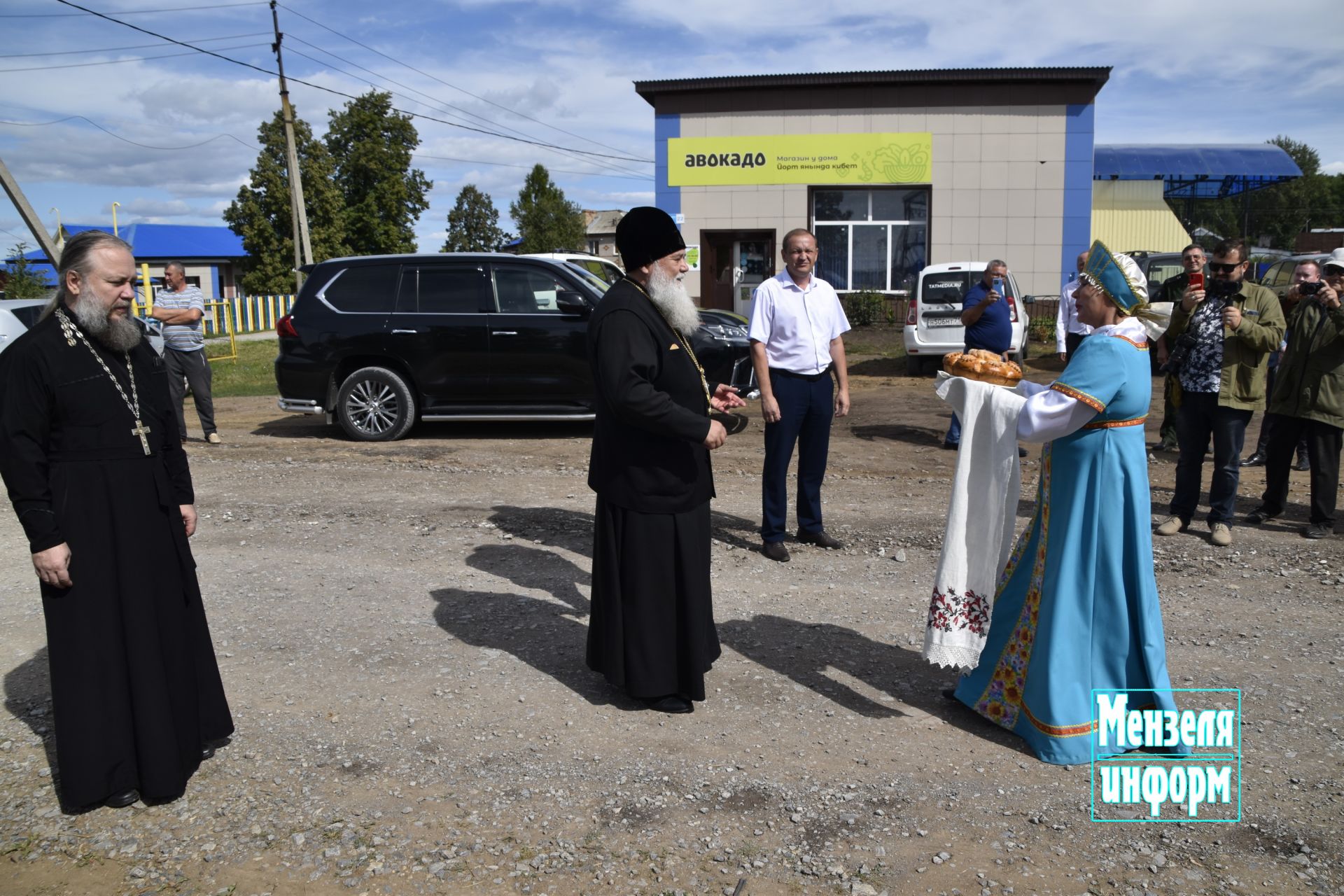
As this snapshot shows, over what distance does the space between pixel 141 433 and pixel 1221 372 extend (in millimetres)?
6402

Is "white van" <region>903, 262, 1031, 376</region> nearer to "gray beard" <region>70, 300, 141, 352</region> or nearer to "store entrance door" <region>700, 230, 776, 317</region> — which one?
"store entrance door" <region>700, 230, 776, 317</region>

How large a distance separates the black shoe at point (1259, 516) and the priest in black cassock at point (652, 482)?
4.95m

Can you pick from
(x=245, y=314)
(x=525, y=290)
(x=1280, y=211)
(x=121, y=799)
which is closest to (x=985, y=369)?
(x=121, y=799)

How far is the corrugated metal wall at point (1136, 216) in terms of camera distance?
3378cm

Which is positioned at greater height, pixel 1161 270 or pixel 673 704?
pixel 1161 270

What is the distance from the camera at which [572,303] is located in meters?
10.5

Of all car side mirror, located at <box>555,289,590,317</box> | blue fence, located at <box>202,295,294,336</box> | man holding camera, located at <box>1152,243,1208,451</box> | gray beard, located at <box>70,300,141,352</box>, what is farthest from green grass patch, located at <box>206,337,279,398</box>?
man holding camera, located at <box>1152,243,1208,451</box>

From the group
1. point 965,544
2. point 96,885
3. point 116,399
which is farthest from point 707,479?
point 96,885

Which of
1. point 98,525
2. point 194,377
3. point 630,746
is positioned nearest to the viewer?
A: point 98,525

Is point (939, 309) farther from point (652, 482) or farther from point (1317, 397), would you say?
point (652, 482)

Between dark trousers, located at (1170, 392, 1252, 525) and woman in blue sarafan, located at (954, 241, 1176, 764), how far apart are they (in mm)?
3542

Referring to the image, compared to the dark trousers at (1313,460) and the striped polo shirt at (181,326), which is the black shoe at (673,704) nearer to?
the dark trousers at (1313,460)

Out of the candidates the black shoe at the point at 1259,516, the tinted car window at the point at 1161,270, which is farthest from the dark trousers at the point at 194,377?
the tinted car window at the point at 1161,270

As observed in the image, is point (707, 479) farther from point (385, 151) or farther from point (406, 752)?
point (385, 151)
